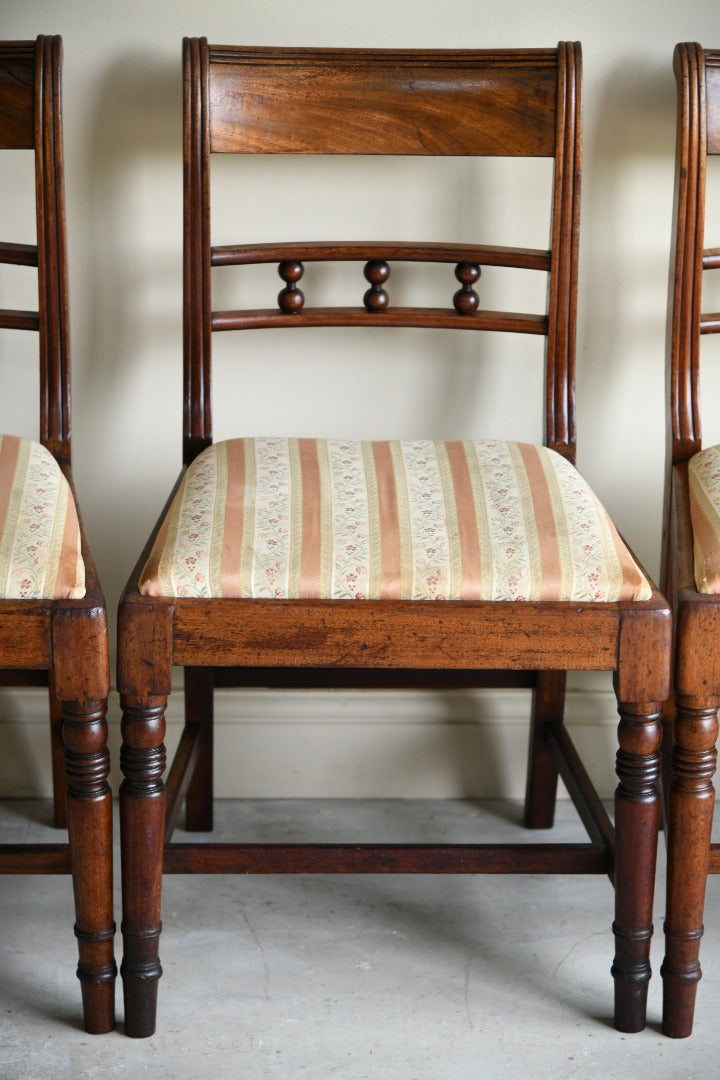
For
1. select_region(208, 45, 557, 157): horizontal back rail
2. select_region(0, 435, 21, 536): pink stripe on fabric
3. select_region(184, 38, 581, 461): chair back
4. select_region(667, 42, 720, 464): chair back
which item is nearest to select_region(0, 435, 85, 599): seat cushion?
select_region(0, 435, 21, 536): pink stripe on fabric

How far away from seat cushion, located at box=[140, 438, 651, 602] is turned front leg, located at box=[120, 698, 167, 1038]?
125mm

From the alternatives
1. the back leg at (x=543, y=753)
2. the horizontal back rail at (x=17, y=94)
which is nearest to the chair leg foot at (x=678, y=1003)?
the back leg at (x=543, y=753)

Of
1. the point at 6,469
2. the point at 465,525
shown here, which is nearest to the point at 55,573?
the point at 6,469

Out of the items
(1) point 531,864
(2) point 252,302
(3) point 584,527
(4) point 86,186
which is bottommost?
(1) point 531,864

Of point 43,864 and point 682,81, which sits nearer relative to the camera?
point 43,864

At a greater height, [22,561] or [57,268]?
[57,268]

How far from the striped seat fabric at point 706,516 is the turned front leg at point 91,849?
0.57 metres

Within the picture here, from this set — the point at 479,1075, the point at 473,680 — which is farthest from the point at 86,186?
the point at 479,1075

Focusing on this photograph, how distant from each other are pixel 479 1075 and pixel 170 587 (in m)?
0.55

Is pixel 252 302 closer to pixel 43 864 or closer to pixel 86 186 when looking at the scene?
pixel 86 186

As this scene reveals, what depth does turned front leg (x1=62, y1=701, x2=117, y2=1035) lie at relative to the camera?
3.65 feet

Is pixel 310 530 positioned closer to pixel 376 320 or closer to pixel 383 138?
pixel 376 320

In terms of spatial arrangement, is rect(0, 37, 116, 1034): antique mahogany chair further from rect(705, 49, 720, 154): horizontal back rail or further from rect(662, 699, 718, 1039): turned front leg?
rect(705, 49, 720, 154): horizontal back rail

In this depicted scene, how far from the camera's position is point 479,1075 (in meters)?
1.17
